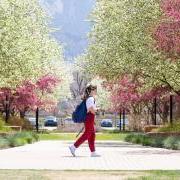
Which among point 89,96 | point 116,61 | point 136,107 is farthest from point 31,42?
point 136,107

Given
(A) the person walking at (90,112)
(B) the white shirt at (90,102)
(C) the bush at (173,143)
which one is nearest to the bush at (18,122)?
(C) the bush at (173,143)

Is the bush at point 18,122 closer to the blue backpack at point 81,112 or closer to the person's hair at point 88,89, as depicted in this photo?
the blue backpack at point 81,112

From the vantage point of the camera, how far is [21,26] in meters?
33.4

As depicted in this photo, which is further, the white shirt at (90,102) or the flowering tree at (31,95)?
the flowering tree at (31,95)

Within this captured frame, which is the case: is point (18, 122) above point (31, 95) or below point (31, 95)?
below

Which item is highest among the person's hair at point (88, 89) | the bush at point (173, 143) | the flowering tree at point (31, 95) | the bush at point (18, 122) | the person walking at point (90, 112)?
the flowering tree at point (31, 95)

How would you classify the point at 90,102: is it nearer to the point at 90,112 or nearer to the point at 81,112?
the point at 90,112

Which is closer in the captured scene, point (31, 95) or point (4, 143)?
point (4, 143)

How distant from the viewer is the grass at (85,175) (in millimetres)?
10852

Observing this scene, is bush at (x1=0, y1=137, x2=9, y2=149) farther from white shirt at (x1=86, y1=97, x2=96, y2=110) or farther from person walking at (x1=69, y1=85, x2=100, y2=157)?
white shirt at (x1=86, y1=97, x2=96, y2=110)

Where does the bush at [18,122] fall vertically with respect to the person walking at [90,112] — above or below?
above

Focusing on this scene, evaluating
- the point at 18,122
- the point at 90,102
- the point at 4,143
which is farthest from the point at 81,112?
the point at 18,122

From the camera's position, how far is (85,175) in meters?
11.4

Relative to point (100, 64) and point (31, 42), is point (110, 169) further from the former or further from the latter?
point (31, 42)
